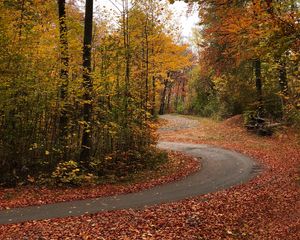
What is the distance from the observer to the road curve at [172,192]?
10.7 metres

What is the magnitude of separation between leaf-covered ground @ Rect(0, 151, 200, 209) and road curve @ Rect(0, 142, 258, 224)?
1.47 feet

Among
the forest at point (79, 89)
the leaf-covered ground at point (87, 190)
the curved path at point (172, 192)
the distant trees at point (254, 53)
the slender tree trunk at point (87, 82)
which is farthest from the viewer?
the slender tree trunk at point (87, 82)

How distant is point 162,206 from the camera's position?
11352 mm

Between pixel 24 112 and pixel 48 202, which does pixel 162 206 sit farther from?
pixel 24 112

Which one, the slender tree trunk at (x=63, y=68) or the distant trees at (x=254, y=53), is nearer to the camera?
the distant trees at (x=254, y=53)

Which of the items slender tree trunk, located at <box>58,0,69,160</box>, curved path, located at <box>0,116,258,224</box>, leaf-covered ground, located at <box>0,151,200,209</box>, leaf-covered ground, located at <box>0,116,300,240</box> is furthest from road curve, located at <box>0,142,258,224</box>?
slender tree trunk, located at <box>58,0,69,160</box>

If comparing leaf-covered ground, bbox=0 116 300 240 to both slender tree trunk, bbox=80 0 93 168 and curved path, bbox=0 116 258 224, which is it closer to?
curved path, bbox=0 116 258 224

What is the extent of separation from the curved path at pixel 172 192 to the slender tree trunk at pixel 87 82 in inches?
123

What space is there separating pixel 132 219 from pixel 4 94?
21.6 feet

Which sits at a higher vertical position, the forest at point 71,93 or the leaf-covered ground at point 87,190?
the forest at point 71,93

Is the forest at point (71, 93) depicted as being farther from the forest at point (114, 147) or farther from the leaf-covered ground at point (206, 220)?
the leaf-covered ground at point (206, 220)

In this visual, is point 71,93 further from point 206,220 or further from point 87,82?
point 206,220

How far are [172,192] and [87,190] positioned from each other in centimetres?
315


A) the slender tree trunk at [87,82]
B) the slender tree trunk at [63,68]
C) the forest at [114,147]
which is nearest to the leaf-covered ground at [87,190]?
the forest at [114,147]
